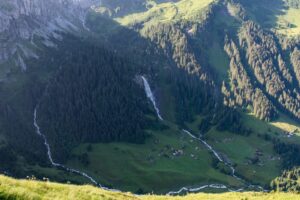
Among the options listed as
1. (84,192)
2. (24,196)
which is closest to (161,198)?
(84,192)

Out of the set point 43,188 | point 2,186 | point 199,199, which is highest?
point 2,186

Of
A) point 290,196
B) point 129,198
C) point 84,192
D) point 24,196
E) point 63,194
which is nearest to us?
point 24,196

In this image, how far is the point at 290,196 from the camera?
157 feet

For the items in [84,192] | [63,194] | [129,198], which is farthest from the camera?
[129,198]

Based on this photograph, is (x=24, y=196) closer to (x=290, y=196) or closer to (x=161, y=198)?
(x=161, y=198)

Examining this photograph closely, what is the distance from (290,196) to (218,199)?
27.2 ft

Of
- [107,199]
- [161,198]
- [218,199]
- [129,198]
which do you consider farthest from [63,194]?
[218,199]

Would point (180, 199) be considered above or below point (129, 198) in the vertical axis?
below

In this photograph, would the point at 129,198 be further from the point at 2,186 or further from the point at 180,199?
the point at 2,186

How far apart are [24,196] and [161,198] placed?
27207mm

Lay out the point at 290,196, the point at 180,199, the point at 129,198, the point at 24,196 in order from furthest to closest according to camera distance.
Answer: the point at 180,199
the point at 290,196
the point at 129,198
the point at 24,196

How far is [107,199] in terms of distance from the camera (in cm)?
3494

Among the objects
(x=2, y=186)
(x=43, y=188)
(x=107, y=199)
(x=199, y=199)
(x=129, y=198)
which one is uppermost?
(x=2, y=186)

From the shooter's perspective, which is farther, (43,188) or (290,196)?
(290,196)
